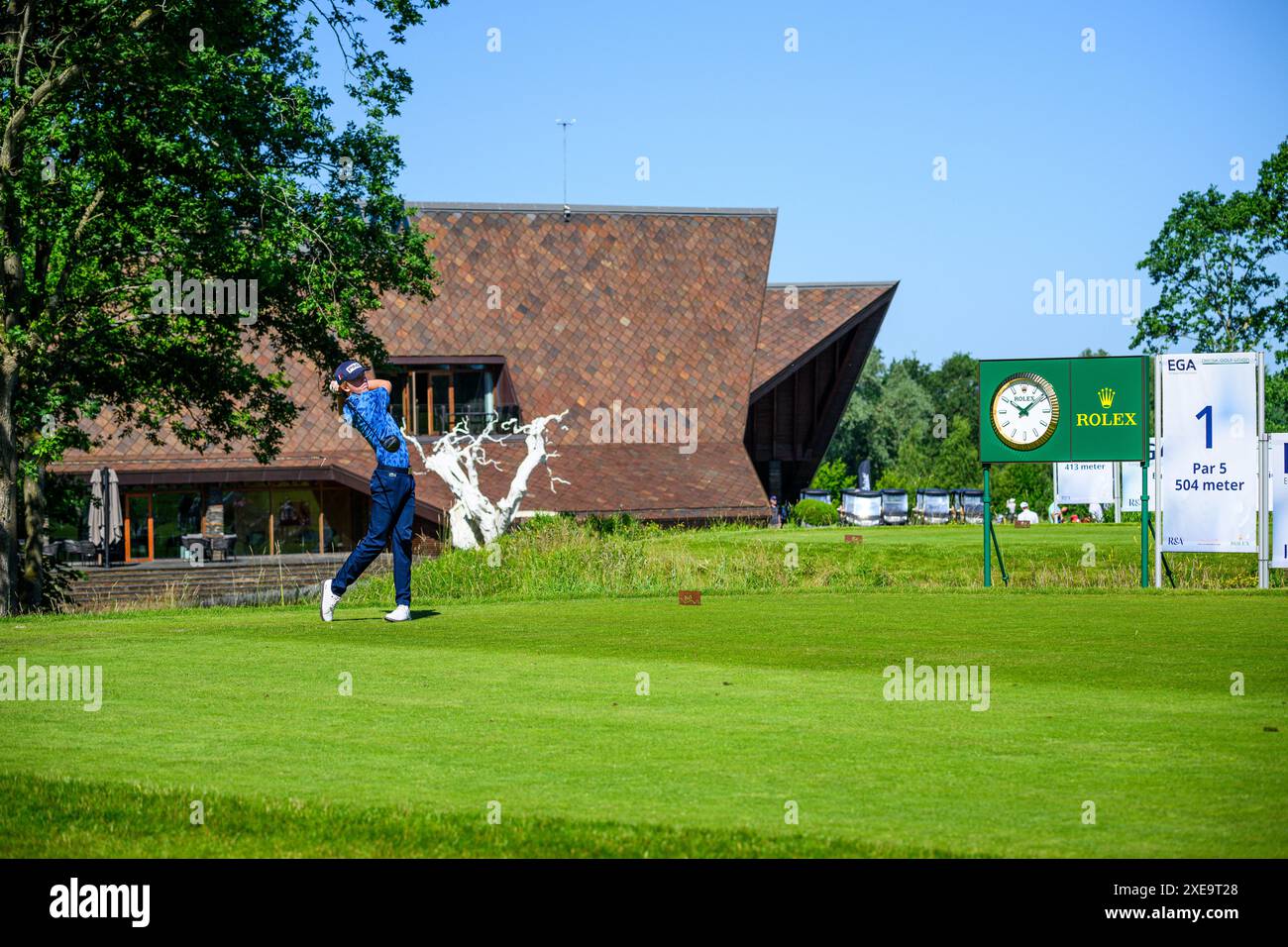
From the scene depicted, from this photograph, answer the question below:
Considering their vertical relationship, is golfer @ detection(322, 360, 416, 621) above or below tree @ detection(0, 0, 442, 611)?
below

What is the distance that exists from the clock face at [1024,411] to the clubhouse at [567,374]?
24967 mm

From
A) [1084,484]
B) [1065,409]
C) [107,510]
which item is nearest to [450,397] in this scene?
[107,510]

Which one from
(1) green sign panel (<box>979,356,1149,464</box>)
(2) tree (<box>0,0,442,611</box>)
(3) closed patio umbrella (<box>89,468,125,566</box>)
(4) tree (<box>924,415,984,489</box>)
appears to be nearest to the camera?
(2) tree (<box>0,0,442,611</box>)

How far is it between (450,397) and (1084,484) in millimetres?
22842

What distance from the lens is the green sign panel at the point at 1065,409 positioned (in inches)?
960

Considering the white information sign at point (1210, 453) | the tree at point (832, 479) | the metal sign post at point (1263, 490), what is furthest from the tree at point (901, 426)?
the metal sign post at point (1263, 490)

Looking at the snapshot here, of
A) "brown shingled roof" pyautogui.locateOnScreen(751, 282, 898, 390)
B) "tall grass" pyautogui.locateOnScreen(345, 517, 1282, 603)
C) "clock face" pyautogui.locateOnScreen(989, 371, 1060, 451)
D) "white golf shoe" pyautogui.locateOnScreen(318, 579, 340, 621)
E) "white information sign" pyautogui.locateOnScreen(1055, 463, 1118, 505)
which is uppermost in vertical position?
"brown shingled roof" pyautogui.locateOnScreen(751, 282, 898, 390)

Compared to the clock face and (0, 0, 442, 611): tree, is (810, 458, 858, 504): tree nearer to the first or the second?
the clock face

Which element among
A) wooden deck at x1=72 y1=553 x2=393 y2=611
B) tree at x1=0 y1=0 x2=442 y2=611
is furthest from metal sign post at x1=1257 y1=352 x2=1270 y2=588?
wooden deck at x1=72 y1=553 x2=393 y2=611

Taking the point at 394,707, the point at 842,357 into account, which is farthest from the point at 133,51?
the point at 842,357

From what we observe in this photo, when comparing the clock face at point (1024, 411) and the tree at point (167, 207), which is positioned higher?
the tree at point (167, 207)

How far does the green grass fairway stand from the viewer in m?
5.55

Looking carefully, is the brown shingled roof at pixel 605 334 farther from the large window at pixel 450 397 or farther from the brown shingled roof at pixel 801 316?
the large window at pixel 450 397

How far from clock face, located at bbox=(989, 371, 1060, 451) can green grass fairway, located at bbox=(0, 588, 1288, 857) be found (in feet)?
39.9
